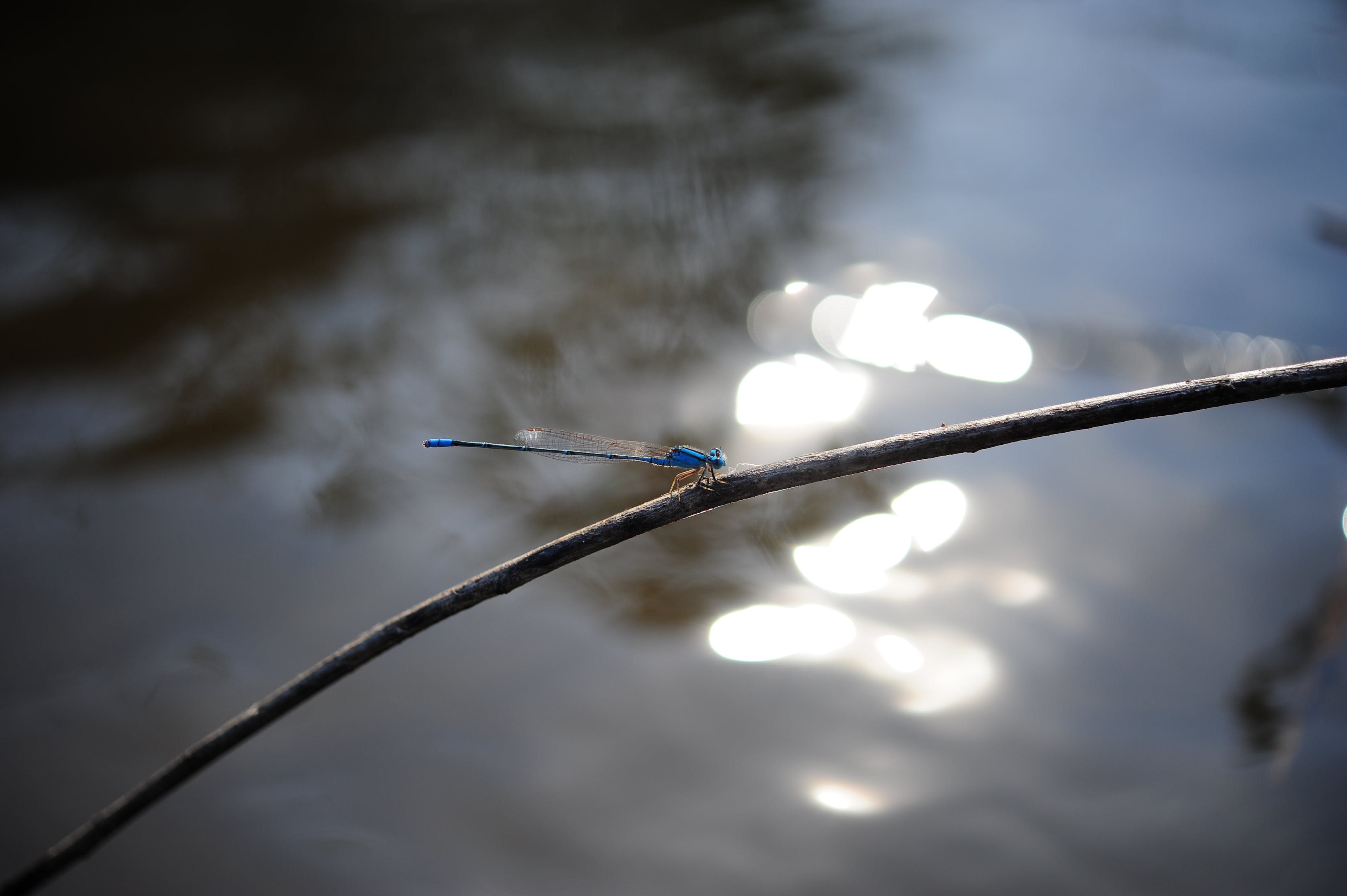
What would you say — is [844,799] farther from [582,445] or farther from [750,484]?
[750,484]

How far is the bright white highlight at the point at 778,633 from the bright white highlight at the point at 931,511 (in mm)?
565

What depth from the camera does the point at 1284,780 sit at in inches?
104

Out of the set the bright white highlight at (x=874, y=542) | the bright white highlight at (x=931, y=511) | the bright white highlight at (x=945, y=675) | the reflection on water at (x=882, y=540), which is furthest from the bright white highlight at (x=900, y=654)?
the bright white highlight at (x=931, y=511)

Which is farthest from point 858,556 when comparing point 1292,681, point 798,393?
point 1292,681

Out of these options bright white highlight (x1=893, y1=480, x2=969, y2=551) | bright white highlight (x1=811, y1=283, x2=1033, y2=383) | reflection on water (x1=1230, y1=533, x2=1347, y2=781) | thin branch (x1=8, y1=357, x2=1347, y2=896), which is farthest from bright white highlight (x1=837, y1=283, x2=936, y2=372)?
thin branch (x1=8, y1=357, x2=1347, y2=896)

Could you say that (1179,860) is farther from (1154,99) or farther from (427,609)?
(1154,99)

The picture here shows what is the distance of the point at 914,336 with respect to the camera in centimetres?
432

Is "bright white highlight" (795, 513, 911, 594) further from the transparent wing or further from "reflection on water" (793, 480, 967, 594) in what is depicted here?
the transparent wing

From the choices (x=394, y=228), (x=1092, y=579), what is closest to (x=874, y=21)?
(x=394, y=228)

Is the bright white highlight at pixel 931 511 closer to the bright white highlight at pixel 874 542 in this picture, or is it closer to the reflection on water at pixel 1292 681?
the bright white highlight at pixel 874 542

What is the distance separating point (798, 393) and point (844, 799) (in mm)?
2049

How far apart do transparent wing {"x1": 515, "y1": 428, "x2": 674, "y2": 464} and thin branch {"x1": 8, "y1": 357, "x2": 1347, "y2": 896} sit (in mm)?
1443

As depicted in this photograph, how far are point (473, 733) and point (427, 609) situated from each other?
181 centimetres

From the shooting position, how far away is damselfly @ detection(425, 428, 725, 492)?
2.55m
